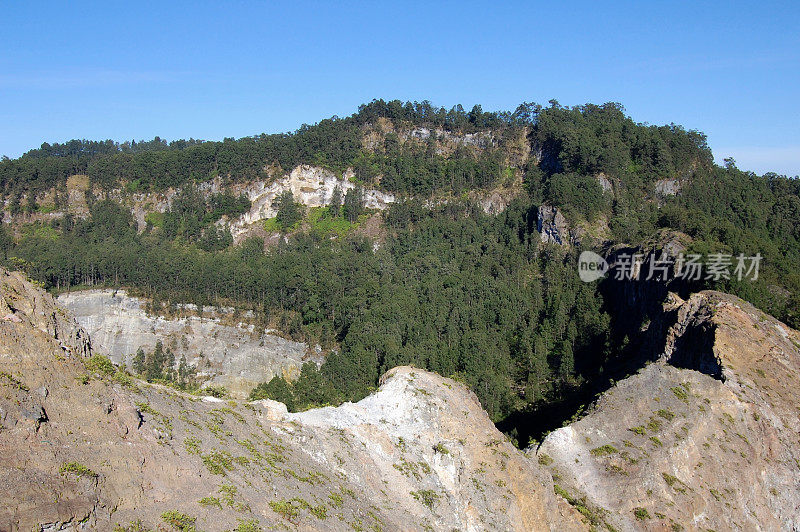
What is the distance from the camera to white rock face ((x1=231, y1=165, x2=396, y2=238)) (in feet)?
368

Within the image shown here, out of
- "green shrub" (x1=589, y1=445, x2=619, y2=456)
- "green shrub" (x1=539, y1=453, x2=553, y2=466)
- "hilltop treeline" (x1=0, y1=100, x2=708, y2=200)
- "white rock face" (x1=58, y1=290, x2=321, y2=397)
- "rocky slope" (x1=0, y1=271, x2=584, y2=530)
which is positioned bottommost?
"white rock face" (x1=58, y1=290, x2=321, y2=397)

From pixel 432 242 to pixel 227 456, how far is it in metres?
80.4

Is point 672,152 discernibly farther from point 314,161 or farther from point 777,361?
point 777,361

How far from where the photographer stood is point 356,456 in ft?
79.4

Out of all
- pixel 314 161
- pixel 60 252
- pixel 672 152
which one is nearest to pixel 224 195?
pixel 314 161

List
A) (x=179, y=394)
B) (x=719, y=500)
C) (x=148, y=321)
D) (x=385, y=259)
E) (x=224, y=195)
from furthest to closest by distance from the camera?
(x=224, y=195) → (x=385, y=259) → (x=148, y=321) → (x=719, y=500) → (x=179, y=394)

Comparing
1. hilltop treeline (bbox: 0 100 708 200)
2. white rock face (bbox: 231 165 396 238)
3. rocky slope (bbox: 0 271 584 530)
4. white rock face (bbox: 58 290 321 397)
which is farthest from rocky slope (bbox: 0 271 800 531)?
white rock face (bbox: 231 165 396 238)

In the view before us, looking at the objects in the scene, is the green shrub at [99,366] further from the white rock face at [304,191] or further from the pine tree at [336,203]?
the white rock face at [304,191]

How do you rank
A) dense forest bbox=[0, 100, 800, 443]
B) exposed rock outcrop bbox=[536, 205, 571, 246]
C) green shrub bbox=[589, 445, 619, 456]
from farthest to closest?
exposed rock outcrop bbox=[536, 205, 571, 246], dense forest bbox=[0, 100, 800, 443], green shrub bbox=[589, 445, 619, 456]

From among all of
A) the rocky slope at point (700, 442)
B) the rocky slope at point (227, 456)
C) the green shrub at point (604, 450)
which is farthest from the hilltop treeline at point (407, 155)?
the rocky slope at point (227, 456)

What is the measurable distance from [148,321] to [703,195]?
88.8 meters

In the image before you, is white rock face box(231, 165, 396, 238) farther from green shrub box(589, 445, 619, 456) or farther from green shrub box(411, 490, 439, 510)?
green shrub box(411, 490, 439, 510)

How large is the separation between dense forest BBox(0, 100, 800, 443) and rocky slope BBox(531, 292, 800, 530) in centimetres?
1646

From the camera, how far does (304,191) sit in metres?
115
